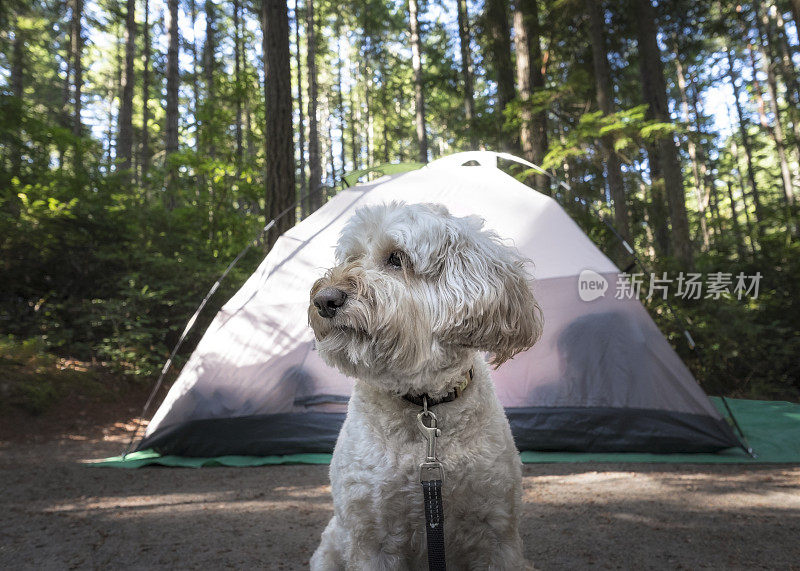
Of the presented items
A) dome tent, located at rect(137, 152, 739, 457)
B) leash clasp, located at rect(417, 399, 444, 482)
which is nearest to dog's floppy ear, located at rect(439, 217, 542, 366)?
leash clasp, located at rect(417, 399, 444, 482)

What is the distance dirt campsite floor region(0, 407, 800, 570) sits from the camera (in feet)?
8.57

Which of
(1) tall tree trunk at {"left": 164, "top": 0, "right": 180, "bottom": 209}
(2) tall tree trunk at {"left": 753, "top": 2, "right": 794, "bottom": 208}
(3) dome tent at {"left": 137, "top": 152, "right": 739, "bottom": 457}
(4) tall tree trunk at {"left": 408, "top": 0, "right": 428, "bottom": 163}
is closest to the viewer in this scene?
(3) dome tent at {"left": 137, "top": 152, "right": 739, "bottom": 457}

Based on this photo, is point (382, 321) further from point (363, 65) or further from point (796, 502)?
point (363, 65)

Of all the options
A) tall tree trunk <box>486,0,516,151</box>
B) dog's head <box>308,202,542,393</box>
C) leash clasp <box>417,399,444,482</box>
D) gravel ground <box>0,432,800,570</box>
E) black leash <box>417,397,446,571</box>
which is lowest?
gravel ground <box>0,432,800,570</box>

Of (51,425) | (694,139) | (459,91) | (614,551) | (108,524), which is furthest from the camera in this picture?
(459,91)

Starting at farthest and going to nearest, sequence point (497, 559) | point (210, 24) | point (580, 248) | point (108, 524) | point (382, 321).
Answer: point (210, 24) → point (580, 248) → point (108, 524) → point (497, 559) → point (382, 321)

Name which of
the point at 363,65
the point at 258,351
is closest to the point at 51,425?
the point at 258,351

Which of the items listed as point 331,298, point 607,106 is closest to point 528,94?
point 607,106

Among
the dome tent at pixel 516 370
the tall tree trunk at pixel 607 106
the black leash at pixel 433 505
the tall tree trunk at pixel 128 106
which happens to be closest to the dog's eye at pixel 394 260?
the black leash at pixel 433 505

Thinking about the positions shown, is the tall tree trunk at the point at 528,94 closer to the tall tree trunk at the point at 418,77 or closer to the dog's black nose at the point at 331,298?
the tall tree trunk at the point at 418,77

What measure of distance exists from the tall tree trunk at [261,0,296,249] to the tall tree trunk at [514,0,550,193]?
13.1 feet

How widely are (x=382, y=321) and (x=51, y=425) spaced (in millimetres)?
6240

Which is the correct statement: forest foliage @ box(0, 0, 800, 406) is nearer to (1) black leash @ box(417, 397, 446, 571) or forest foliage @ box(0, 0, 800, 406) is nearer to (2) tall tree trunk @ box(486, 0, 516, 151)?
(2) tall tree trunk @ box(486, 0, 516, 151)

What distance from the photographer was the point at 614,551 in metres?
2.65
